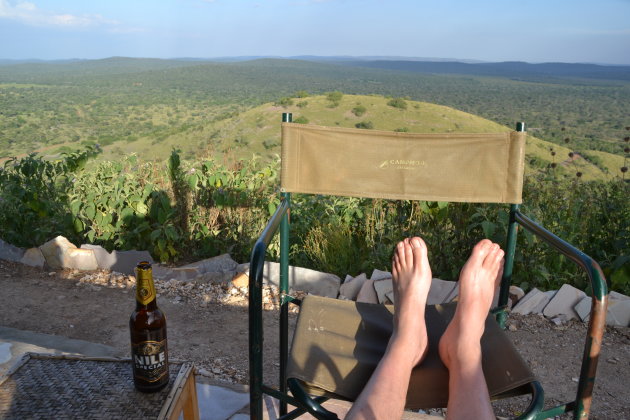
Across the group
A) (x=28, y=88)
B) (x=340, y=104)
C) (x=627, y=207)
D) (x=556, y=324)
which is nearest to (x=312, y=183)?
(x=556, y=324)

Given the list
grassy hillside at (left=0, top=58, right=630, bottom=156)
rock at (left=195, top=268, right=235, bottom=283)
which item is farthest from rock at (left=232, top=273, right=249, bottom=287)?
grassy hillside at (left=0, top=58, right=630, bottom=156)

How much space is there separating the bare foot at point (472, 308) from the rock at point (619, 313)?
1394 mm

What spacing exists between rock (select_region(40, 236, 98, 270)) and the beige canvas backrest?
195cm

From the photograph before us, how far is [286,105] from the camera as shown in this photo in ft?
72.6

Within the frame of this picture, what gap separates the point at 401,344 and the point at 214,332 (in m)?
1.41

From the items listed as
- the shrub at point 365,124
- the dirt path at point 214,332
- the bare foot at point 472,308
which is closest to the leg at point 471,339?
the bare foot at point 472,308

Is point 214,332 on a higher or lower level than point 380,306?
lower

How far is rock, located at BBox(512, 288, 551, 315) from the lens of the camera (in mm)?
2531

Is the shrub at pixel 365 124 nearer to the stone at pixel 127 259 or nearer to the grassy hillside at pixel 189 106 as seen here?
the grassy hillside at pixel 189 106

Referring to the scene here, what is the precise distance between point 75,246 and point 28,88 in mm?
40566

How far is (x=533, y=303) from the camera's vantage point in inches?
99.7

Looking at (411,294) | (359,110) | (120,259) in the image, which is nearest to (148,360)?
(411,294)

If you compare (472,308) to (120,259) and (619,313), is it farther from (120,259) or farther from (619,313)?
Answer: (120,259)

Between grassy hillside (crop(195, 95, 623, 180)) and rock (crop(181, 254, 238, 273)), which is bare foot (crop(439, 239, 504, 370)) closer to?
rock (crop(181, 254, 238, 273))
